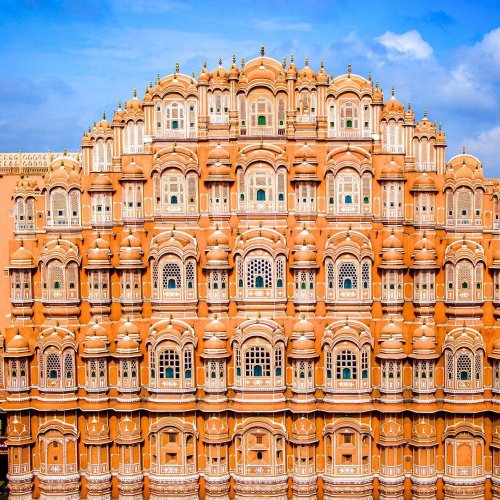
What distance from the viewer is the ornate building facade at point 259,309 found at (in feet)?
112

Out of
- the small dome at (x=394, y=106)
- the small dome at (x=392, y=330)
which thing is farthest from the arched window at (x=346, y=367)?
the small dome at (x=394, y=106)

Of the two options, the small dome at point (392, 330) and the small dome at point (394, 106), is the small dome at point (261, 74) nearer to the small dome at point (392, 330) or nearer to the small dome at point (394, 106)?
the small dome at point (394, 106)

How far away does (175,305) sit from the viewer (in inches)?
1363

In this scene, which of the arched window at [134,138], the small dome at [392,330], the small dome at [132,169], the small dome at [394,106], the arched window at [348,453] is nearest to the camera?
the small dome at [392,330]

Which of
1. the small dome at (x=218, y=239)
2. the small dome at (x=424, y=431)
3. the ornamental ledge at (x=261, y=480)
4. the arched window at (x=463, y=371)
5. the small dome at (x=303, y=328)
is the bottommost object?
the ornamental ledge at (x=261, y=480)

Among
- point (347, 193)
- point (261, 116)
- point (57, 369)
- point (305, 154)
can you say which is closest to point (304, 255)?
point (347, 193)

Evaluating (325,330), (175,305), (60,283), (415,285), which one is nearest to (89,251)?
(60,283)

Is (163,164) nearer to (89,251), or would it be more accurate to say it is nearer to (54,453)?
(89,251)

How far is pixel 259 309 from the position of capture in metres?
34.5

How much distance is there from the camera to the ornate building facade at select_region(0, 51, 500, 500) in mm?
34062

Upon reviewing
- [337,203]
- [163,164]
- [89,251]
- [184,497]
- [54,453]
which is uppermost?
[163,164]

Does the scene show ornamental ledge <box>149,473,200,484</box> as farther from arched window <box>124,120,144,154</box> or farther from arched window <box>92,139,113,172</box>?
arched window <box>124,120,144,154</box>

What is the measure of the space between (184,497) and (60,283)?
1279 cm

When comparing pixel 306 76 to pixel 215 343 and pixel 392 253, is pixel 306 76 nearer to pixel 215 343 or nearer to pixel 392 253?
pixel 392 253
